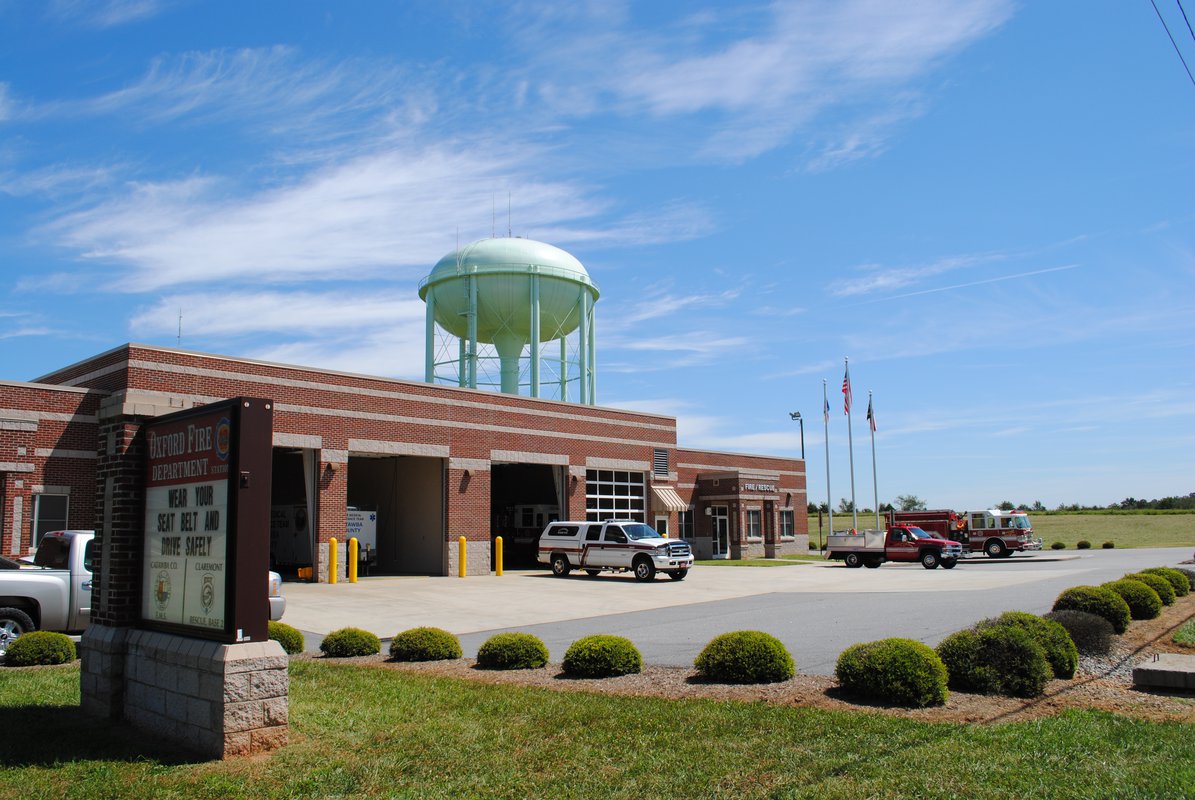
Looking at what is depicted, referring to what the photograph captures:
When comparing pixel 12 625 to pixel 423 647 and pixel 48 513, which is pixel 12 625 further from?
pixel 48 513

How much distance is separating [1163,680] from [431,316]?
37.8 meters

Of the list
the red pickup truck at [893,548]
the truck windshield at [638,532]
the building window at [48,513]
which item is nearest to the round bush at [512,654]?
the building window at [48,513]

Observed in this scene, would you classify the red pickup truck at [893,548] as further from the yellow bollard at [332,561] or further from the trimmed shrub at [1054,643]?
the trimmed shrub at [1054,643]

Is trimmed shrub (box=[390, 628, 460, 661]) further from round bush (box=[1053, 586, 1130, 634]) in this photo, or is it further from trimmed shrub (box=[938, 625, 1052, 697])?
round bush (box=[1053, 586, 1130, 634])

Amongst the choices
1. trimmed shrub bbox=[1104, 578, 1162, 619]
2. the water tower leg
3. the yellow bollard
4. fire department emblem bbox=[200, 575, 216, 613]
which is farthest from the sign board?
the water tower leg

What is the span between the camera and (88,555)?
14445 mm

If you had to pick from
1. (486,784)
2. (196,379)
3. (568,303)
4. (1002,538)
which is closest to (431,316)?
(568,303)

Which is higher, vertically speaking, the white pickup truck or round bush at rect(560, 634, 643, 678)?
the white pickup truck

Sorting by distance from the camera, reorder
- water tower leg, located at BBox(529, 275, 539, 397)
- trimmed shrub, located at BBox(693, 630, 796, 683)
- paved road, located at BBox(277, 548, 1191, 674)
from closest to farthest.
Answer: trimmed shrub, located at BBox(693, 630, 796, 683) < paved road, located at BBox(277, 548, 1191, 674) < water tower leg, located at BBox(529, 275, 539, 397)

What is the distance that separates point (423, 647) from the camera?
1278cm

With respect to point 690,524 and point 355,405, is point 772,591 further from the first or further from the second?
point 690,524

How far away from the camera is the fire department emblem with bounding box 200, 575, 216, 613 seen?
26.8 feet

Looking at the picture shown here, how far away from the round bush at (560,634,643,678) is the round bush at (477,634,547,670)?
707 millimetres

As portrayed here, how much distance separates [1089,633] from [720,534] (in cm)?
3556
